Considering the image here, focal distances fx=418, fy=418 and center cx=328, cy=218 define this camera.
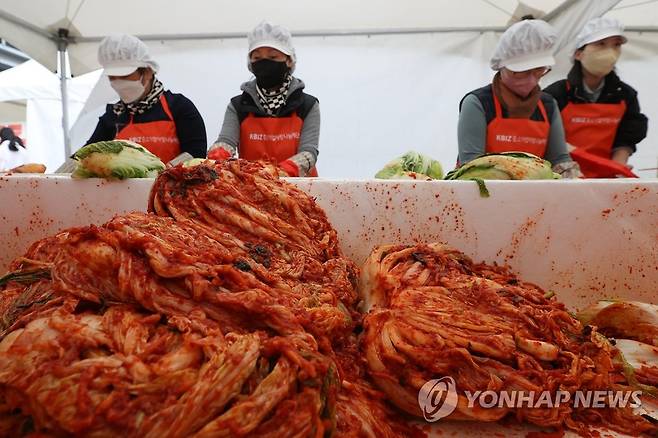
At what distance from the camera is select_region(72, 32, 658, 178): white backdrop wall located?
7723mm

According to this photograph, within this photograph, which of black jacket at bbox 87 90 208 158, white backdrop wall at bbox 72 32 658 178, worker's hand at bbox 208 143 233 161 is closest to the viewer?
worker's hand at bbox 208 143 233 161

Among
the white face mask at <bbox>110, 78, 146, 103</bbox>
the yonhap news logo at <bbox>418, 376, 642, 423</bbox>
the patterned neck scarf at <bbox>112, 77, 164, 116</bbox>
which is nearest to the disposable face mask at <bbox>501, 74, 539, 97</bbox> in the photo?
the yonhap news logo at <bbox>418, 376, 642, 423</bbox>

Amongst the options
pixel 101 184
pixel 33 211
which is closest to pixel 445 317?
pixel 101 184

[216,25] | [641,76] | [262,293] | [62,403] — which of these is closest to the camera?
[62,403]

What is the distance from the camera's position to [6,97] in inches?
516

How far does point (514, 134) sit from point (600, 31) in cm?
209

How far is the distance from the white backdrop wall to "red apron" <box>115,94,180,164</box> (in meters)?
3.70

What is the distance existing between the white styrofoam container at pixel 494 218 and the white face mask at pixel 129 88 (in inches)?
90.9

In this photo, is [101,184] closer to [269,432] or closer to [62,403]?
[62,403]

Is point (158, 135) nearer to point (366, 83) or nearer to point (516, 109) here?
Result: point (516, 109)

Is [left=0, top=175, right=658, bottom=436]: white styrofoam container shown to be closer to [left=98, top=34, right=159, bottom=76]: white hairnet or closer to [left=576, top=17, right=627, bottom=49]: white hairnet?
[left=98, top=34, right=159, bottom=76]: white hairnet

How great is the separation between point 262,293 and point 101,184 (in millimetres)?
1782

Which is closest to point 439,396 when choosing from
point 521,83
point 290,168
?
point 290,168

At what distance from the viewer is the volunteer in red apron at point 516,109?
13.1 ft
